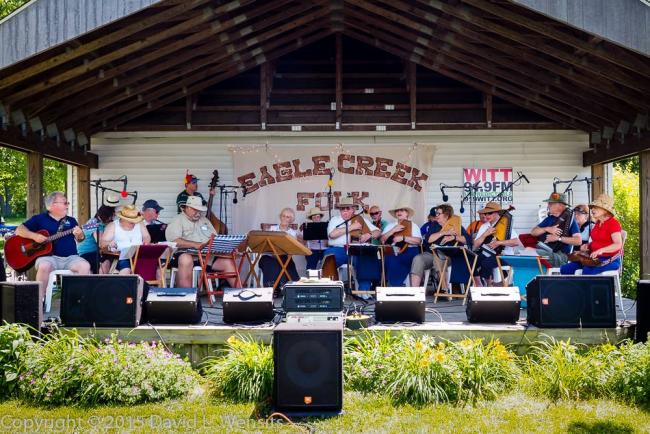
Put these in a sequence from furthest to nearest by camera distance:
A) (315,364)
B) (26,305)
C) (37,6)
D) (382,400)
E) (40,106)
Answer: (40,106), (37,6), (26,305), (382,400), (315,364)

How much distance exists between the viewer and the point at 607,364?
485 centimetres

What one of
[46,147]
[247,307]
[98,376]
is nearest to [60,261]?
[46,147]

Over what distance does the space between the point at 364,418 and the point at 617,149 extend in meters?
5.90

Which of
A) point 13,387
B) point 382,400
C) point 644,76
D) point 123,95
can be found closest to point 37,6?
point 123,95

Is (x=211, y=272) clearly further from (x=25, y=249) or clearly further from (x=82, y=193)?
(x=82, y=193)

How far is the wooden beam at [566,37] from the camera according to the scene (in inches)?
252

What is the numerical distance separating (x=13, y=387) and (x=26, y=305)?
2.33 ft

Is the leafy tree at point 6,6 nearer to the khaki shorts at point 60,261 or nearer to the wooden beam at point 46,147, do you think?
the wooden beam at point 46,147

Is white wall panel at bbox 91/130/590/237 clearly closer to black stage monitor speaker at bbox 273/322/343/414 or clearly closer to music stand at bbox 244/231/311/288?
music stand at bbox 244/231/311/288

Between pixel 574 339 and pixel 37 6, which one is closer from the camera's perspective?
pixel 574 339

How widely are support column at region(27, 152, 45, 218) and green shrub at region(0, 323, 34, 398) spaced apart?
11.5ft

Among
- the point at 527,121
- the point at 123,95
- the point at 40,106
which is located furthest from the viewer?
the point at 527,121

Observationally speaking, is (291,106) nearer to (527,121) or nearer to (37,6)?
(527,121)

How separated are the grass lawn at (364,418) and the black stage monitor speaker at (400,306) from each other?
44.7 inches
